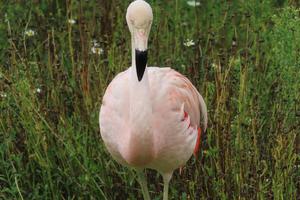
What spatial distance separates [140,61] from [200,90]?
135cm

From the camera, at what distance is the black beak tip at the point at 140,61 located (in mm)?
3266

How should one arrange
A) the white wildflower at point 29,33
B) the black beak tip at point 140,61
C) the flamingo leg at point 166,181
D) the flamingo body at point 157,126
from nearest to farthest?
the black beak tip at point 140,61 < the flamingo body at point 157,126 < the flamingo leg at point 166,181 < the white wildflower at point 29,33

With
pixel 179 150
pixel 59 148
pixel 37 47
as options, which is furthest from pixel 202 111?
pixel 37 47

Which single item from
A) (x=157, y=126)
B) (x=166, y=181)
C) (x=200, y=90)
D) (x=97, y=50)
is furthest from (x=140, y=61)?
(x=97, y=50)

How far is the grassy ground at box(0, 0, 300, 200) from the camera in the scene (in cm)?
397

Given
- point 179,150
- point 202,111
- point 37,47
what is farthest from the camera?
point 37,47

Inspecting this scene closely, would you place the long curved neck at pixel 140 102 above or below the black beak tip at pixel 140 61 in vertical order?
below

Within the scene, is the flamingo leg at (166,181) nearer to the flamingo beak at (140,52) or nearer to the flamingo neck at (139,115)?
the flamingo neck at (139,115)

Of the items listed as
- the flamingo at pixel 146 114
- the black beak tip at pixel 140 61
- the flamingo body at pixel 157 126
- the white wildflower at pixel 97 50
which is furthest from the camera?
the white wildflower at pixel 97 50

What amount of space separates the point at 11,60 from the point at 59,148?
73 centimetres

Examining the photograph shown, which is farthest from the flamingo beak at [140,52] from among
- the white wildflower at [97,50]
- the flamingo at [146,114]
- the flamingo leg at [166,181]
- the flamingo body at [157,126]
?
the white wildflower at [97,50]

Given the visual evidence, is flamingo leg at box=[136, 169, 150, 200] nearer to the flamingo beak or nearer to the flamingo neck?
the flamingo neck

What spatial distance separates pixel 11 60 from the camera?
15.3ft

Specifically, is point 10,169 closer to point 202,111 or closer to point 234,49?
point 202,111
